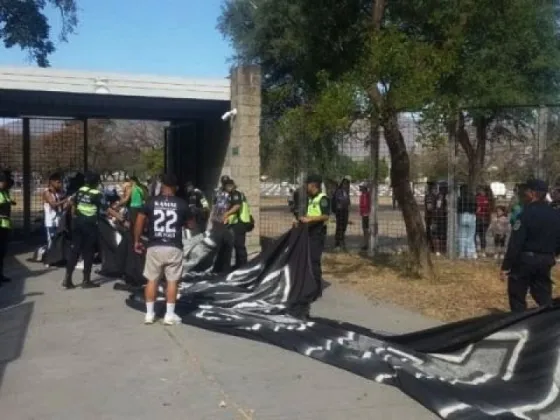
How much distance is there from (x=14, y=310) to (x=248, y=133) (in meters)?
7.01

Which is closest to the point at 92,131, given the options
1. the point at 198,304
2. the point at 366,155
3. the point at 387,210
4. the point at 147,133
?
the point at 147,133

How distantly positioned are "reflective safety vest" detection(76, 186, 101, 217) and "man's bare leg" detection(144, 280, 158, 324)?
314 centimetres

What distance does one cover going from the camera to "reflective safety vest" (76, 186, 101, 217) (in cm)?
1145

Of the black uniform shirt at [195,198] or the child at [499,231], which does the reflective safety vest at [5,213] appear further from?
the child at [499,231]

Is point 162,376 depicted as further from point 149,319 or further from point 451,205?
point 451,205

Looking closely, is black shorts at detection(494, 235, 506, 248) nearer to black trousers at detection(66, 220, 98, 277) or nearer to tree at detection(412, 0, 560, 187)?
tree at detection(412, 0, 560, 187)

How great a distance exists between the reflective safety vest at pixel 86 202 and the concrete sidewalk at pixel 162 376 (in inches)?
86.2

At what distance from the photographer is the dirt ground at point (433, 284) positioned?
1020 centimetres

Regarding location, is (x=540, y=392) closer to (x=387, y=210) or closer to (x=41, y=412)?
(x=41, y=412)

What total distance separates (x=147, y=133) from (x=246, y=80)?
48055mm

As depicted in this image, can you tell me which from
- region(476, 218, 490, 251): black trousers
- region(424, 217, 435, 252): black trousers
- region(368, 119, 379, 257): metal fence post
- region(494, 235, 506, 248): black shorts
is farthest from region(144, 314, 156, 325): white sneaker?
region(494, 235, 506, 248): black shorts

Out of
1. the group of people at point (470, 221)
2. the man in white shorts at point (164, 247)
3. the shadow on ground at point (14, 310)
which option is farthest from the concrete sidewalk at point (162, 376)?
the group of people at point (470, 221)

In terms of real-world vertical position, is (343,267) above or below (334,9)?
below

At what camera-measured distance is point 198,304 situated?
9570 mm
